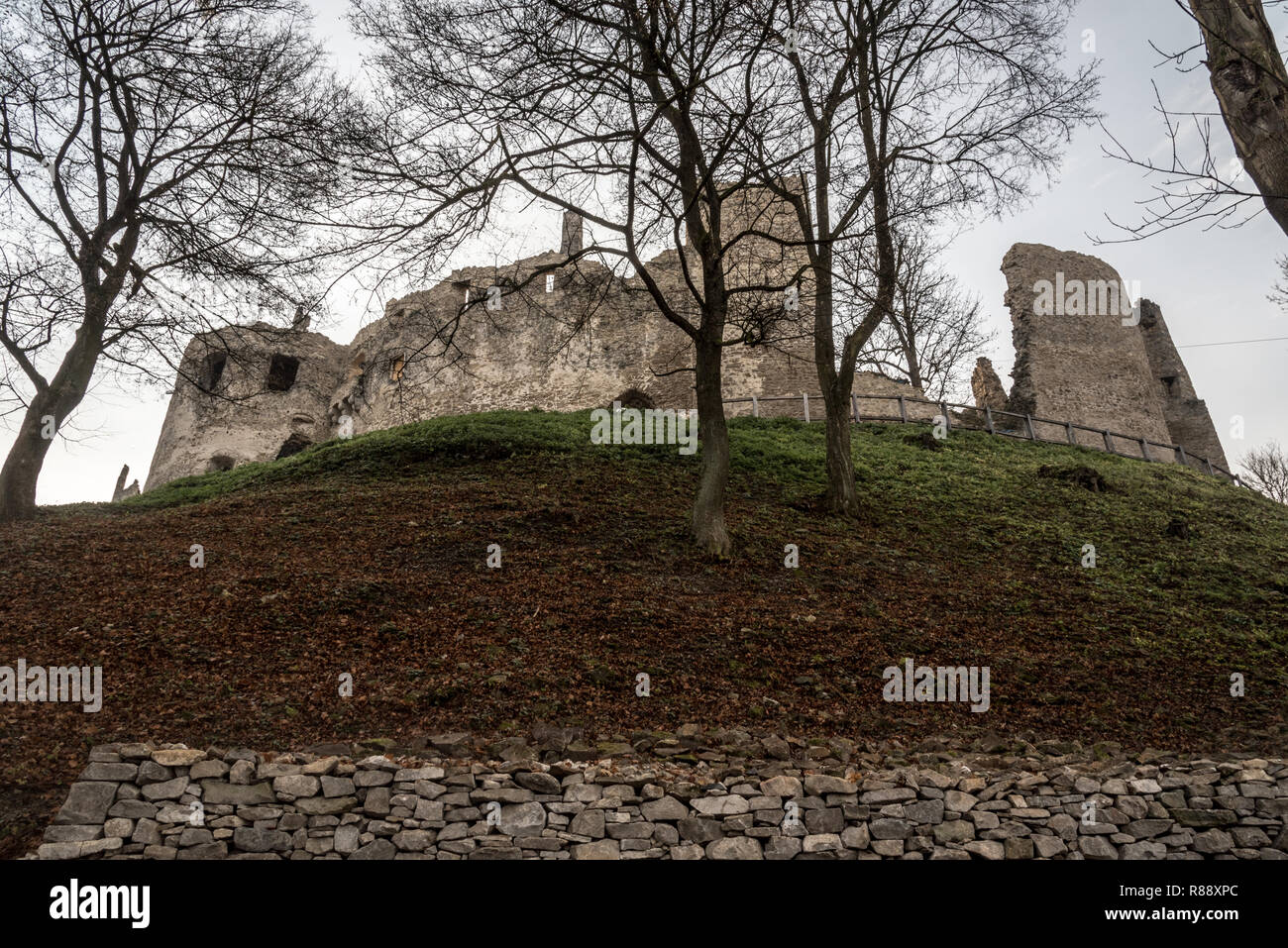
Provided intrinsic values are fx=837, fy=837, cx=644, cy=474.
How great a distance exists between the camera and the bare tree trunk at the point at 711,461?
9797mm

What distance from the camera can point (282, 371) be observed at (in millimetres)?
30156

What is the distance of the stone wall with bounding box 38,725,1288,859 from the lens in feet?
16.7

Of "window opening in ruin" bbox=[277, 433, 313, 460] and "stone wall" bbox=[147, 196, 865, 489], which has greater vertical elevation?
"stone wall" bbox=[147, 196, 865, 489]

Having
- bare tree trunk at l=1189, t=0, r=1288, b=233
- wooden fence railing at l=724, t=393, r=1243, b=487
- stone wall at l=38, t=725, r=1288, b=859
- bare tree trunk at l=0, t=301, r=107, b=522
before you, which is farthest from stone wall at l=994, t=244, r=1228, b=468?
bare tree trunk at l=0, t=301, r=107, b=522

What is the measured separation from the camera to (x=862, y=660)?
24.7 feet

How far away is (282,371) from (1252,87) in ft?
97.1

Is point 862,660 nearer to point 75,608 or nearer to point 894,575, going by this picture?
point 894,575

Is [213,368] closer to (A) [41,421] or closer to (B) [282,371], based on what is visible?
(B) [282,371]

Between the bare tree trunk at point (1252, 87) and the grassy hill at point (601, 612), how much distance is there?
14.1 ft

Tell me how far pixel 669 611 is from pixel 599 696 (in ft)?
5.58

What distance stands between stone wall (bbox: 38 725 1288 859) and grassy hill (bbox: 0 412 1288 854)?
0.39 m

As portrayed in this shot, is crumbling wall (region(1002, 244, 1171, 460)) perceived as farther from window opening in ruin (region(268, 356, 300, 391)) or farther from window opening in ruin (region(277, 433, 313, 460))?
window opening in ruin (region(268, 356, 300, 391))

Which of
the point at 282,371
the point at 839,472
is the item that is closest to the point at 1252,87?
the point at 839,472

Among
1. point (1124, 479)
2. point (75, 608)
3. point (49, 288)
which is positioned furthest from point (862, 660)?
point (1124, 479)
